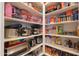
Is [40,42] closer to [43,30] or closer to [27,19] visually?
[43,30]

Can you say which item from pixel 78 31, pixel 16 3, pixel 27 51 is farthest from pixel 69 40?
pixel 16 3

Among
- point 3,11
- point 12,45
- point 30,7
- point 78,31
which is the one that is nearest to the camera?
point 3,11

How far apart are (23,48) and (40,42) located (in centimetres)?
26

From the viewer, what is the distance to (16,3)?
1.21 metres

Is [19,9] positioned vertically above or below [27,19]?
above

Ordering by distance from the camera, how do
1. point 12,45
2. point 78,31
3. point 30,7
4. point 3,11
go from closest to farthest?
point 3,11 → point 12,45 → point 78,31 → point 30,7

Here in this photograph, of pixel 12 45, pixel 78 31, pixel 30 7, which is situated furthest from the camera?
pixel 30 7

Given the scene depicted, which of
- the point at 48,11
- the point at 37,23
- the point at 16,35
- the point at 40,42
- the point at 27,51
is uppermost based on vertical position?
the point at 48,11

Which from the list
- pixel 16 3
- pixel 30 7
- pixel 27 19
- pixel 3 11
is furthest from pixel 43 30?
pixel 3 11

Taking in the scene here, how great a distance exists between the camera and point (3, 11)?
96cm

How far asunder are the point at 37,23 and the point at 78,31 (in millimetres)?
580

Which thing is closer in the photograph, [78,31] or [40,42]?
[78,31]

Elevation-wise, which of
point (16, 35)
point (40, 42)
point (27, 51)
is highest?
point (16, 35)

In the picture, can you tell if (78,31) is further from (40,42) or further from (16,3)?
(16,3)
